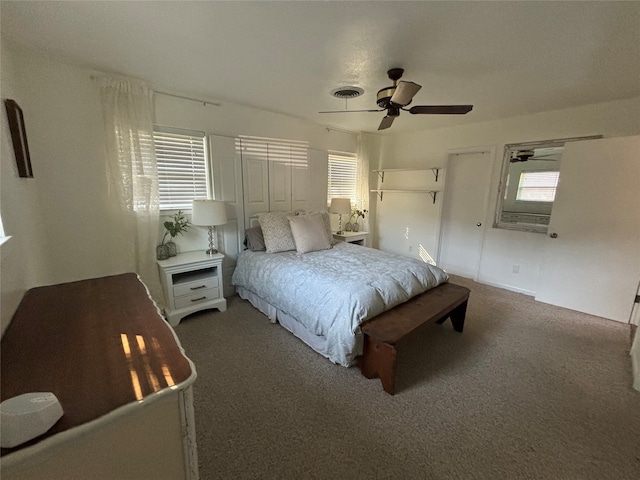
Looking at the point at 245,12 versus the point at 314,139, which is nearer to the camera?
the point at 245,12

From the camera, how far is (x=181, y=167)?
2906mm

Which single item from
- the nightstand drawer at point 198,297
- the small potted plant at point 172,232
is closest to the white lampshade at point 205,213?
the small potted plant at point 172,232

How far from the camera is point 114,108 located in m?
2.38

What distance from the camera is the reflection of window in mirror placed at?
11.1 ft

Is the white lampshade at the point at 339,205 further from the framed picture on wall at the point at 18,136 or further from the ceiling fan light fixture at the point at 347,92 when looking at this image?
the framed picture on wall at the point at 18,136

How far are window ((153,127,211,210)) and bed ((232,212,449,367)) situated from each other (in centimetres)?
80

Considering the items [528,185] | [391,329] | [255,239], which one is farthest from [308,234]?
[528,185]

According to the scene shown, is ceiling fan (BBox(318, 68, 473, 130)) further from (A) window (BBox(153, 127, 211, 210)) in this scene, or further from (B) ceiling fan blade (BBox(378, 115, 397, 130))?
(A) window (BBox(153, 127, 211, 210))

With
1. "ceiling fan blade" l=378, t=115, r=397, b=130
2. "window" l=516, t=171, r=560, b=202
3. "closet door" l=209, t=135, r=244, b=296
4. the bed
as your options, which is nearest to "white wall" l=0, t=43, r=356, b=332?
"closet door" l=209, t=135, r=244, b=296

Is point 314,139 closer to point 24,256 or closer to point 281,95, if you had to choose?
point 281,95

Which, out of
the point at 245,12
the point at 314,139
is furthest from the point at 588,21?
the point at 314,139

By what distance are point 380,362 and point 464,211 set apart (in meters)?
3.21

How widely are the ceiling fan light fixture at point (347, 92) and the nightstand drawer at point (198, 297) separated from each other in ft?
8.02

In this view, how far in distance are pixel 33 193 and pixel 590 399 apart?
14.4 ft
